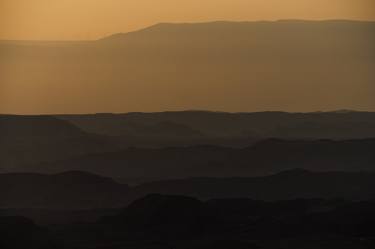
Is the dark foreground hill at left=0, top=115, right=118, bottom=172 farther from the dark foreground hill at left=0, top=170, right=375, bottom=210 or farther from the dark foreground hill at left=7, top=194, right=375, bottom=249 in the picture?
the dark foreground hill at left=7, top=194, right=375, bottom=249

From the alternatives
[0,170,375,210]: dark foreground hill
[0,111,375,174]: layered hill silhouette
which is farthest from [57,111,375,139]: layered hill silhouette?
[0,170,375,210]: dark foreground hill

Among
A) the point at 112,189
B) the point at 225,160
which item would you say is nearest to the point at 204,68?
the point at 225,160

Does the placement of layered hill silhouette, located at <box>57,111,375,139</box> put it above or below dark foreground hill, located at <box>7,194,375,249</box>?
above

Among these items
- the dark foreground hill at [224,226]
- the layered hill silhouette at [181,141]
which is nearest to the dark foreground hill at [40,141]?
the layered hill silhouette at [181,141]

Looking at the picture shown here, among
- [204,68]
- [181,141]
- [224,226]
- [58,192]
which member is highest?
[204,68]

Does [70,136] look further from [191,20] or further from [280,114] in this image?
[280,114]

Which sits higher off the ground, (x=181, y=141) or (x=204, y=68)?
(x=204, y=68)

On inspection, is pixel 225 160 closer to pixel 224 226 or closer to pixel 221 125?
pixel 221 125
